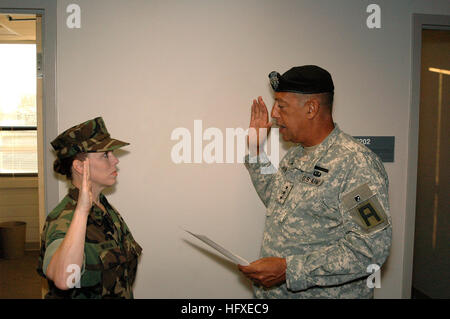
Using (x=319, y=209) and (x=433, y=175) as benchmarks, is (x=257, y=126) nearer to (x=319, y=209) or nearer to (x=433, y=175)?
(x=319, y=209)

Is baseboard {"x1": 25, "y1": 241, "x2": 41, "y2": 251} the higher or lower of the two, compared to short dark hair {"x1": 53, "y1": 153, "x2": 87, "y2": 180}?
lower

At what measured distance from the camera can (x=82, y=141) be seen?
142cm

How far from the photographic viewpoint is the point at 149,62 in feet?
6.57

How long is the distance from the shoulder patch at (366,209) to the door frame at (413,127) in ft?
3.60

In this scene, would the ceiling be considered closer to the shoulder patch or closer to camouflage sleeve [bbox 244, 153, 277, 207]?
camouflage sleeve [bbox 244, 153, 277, 207]

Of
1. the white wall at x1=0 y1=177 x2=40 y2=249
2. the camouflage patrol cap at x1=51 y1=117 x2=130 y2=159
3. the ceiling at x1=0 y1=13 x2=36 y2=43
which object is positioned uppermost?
the ceiling at x1=0 y1=13 x2=36 y2=43

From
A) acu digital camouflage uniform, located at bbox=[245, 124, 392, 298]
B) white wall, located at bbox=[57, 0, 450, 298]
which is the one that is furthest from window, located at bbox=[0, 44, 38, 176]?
acu digital camouflage uniform, located at bbox=[245, 124, 392, 298]

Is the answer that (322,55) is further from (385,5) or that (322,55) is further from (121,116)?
(121,116)

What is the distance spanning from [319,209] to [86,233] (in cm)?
98

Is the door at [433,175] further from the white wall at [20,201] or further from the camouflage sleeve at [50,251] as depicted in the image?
the white wall at [20,201]

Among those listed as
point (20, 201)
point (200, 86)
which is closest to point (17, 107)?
point (20, 201)

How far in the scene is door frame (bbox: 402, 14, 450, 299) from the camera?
2.21 metres

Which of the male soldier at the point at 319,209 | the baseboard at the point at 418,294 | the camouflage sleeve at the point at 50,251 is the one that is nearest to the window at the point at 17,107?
the camouflage sleeve at the point at 50,251

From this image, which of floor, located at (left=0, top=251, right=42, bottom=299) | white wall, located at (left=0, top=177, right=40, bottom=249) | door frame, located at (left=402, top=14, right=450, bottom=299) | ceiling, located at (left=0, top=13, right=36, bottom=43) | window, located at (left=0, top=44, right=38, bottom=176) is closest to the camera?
door frame, located at (left=402, top=14, right=450, bottom=299)
